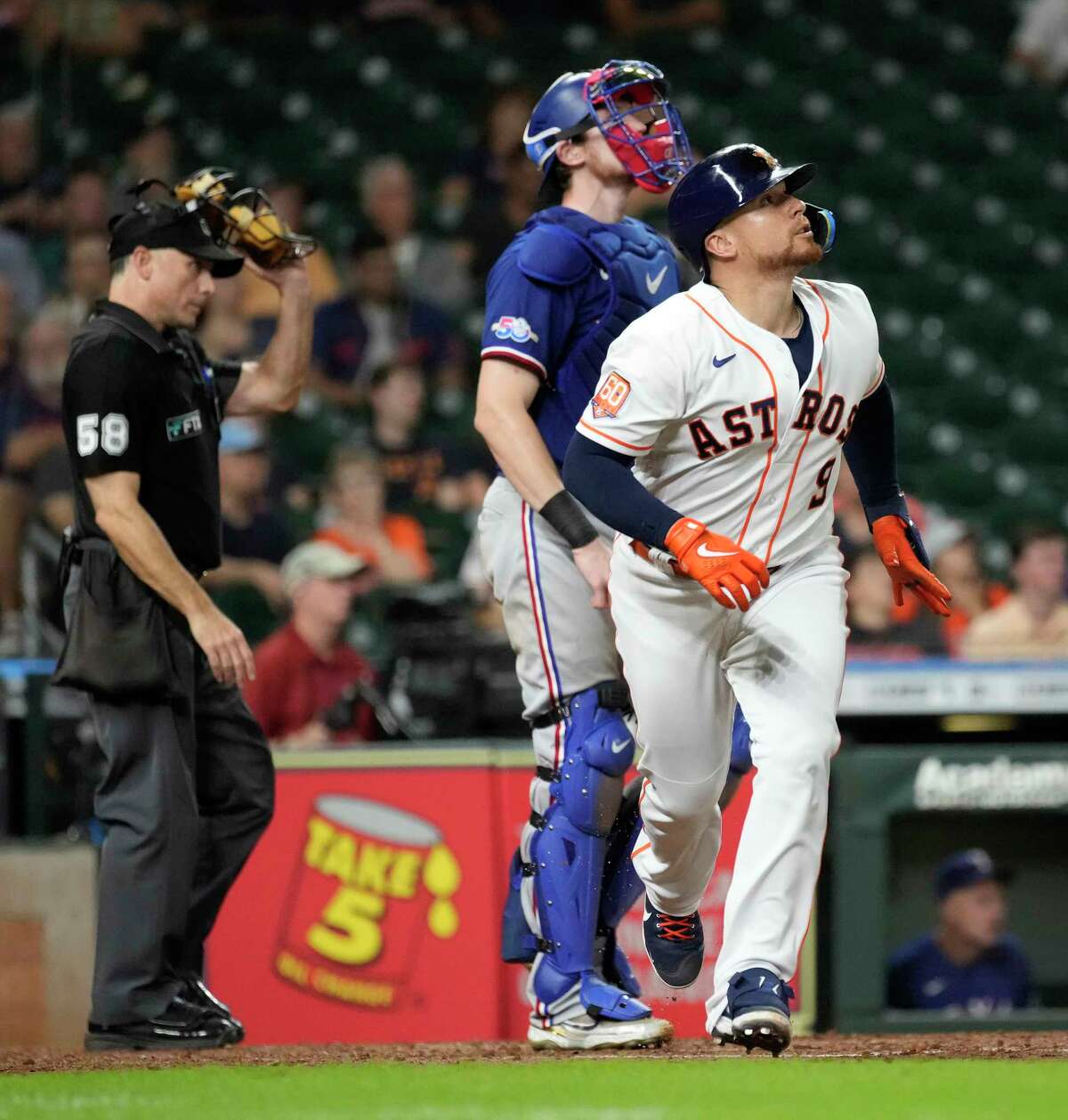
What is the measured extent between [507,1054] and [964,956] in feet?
8.18

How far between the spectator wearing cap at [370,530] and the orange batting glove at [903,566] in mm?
3976

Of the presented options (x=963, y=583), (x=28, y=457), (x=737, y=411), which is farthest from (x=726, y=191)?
(x=963, y=583)

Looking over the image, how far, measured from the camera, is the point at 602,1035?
379cm

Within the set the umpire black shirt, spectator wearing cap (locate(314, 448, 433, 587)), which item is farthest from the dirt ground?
spectator wearing cap (locate(314, 448, 433, 587))

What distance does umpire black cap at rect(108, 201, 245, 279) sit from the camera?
4297mm

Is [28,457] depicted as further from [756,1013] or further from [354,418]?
[756,1013]

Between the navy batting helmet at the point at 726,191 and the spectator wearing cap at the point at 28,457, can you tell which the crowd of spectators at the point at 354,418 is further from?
the navy batting helmet at the point at 726,191

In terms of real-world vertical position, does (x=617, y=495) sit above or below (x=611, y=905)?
above

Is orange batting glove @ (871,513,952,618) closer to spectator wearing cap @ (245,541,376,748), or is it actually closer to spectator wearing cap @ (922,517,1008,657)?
spectator wearing cap @ (245,541,376,748)

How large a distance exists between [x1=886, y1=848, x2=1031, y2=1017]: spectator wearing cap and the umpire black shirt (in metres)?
2.64

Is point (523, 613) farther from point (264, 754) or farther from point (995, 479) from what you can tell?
point (995, 479)

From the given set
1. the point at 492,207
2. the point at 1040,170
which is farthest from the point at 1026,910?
the point at 1040,170

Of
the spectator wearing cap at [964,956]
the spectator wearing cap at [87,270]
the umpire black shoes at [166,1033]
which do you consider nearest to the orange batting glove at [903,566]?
the umpire black shoes at [166,1033]

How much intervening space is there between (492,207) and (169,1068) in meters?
6.21
